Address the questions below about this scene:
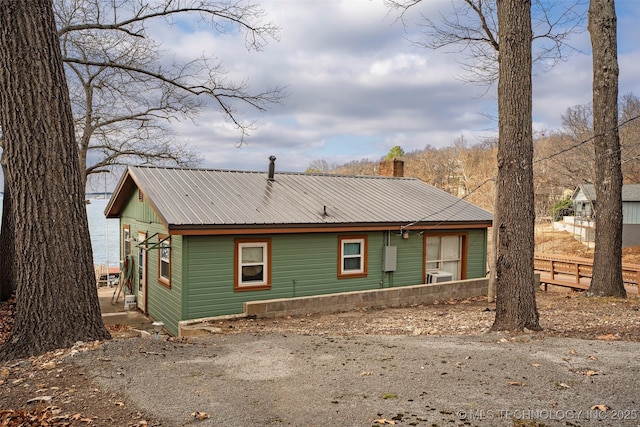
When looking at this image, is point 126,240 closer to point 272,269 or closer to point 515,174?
point 272,269

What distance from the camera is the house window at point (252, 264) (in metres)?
11.3

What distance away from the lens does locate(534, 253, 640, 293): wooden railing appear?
15734 millimetres

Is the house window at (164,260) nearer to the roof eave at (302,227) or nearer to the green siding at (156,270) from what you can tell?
the green siding at (156,270)

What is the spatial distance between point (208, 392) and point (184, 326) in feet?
19.1

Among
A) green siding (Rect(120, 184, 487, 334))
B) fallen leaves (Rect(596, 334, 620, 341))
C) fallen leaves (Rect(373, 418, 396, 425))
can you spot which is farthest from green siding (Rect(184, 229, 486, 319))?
fallen leaves (Rect(373, 418, 396, 425))

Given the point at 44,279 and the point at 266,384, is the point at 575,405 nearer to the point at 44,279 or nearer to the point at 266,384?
the point at 266,384

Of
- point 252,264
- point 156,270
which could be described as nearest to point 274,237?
point 252,264

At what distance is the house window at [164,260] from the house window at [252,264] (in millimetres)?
1793

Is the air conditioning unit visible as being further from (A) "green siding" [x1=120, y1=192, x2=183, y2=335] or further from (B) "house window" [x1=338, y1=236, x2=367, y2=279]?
(A) "green siding" [x1=120, y1=192, x2=183, y2=335]

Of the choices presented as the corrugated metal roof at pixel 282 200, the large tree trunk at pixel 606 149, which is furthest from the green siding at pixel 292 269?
the large tree trunk at pixel 606 149

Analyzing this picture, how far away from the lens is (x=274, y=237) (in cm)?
1176

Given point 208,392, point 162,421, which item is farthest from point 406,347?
point 162,421

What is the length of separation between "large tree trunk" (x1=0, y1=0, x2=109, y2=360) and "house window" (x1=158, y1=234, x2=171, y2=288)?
17.0 feet

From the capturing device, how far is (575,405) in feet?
14.0
